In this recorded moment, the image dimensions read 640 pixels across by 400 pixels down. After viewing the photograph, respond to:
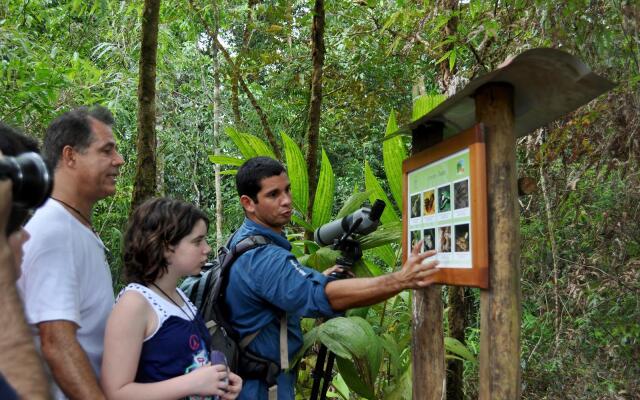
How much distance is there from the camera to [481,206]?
208 cm

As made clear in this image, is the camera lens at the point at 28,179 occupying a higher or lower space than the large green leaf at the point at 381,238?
lower

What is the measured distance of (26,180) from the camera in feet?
3.55

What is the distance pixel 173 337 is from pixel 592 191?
357cm

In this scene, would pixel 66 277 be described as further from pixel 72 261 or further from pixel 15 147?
pixel 15 147

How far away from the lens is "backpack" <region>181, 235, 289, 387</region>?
2.51 metres

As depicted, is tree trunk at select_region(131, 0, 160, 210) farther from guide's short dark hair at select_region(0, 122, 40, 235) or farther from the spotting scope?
guide's short dark hair at select_region(0, 122, 40, 235)

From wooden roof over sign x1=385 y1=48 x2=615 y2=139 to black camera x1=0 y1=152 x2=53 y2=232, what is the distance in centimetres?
136

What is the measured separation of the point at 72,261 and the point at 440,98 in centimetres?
224

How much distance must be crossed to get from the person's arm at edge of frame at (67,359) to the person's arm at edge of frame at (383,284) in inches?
34.1

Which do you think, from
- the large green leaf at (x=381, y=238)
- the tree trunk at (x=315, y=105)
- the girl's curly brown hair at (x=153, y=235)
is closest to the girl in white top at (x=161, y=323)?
the girl's curly brown hair at (x=153, y=235)

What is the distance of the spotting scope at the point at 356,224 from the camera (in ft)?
8.62

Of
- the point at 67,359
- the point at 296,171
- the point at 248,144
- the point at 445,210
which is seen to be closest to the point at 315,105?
the point at 248,144

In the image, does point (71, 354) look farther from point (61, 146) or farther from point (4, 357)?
point (4, 357)

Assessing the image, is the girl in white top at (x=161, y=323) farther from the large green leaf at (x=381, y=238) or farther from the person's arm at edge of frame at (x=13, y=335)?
the large green leaf at (x=381, y=238)
